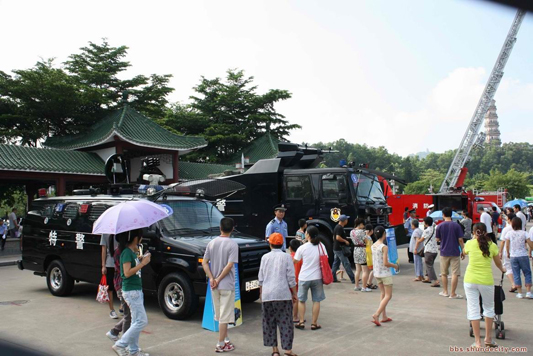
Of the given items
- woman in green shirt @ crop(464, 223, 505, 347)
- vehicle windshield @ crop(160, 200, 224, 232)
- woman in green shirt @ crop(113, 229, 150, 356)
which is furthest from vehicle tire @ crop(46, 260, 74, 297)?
woman in green shirt @ crop(464, 223, 505, 347)

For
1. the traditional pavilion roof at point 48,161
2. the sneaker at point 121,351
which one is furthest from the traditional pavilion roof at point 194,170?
the sneaker at point 121,351

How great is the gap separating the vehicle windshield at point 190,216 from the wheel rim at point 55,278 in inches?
123

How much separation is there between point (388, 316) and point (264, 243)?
249 centimetres

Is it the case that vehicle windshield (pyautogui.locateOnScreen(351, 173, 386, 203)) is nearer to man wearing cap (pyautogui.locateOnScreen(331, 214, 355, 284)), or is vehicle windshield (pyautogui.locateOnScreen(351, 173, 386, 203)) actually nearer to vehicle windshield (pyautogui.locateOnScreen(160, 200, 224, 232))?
man wearing cap (pyautogui.locateOnScreen(331, 214, 355, 284))

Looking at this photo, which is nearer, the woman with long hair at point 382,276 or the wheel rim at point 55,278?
the woman with long hair at point 382,276

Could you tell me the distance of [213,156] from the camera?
1634 inches

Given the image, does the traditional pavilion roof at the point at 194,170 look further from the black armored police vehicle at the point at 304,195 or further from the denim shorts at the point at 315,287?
the denim shorts at the point at 315,287

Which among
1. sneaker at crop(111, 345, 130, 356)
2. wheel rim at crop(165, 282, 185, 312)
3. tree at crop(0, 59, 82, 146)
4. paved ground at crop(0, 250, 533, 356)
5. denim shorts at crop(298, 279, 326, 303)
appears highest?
tree at crop(0, 59, 82, 146)

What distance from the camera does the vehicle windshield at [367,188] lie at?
12.5m

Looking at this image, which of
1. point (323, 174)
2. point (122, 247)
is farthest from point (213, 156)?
point (122, 247)

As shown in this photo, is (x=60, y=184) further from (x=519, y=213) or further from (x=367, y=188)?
(x=519, y=213)

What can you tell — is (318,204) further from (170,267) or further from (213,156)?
(213,156)

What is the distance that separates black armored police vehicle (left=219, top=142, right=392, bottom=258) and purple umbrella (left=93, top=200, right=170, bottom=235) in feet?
22.0

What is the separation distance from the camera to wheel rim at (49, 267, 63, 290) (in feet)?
31.4
